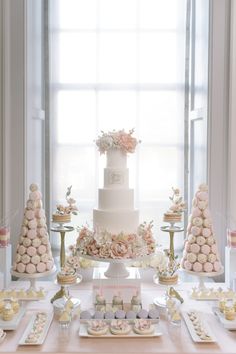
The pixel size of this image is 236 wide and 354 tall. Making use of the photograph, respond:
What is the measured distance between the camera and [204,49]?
260 centimetres

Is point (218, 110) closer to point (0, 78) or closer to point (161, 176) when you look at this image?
point (161, 176)

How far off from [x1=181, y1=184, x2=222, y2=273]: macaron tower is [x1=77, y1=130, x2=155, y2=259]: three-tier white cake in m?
0.21

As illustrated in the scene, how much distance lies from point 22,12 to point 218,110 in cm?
Answer: 133

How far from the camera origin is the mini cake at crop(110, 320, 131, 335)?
5.50 feet

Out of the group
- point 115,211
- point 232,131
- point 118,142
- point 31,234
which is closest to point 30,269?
point 31,234

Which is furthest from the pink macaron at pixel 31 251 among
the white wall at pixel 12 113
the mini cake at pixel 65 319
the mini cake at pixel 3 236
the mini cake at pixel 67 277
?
the white wall at pixel 12 113

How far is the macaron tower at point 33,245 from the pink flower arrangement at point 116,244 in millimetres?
189

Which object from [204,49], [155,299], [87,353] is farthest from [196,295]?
[204,49]

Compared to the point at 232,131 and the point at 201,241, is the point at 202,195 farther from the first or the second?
the point at 232,131

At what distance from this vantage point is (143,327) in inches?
66.9

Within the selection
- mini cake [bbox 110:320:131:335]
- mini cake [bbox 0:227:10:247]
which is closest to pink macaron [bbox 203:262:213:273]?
mini cake [bbox 110:320:131:335]

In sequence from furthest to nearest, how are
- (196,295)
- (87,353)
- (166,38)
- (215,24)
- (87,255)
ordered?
1. (166,38)
2. (215,24)
3. (196,295)
4. (87,255)
5. (87,353)

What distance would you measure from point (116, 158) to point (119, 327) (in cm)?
80

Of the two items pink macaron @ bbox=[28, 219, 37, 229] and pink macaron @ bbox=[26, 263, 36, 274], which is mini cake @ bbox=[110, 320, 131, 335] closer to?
pink macaron @ bbox=[26, 263, 36, 274]
